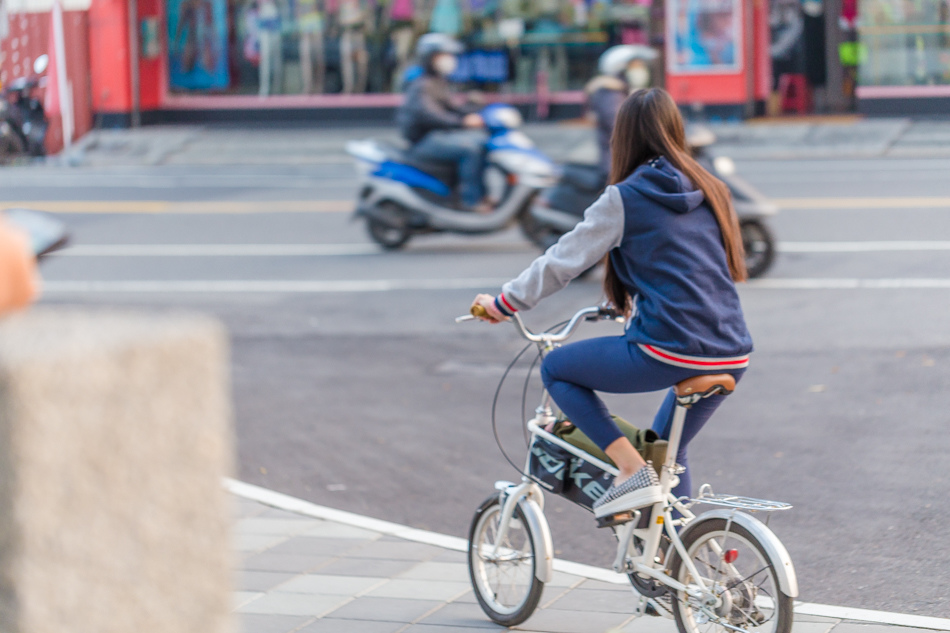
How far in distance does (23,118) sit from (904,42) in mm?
21397

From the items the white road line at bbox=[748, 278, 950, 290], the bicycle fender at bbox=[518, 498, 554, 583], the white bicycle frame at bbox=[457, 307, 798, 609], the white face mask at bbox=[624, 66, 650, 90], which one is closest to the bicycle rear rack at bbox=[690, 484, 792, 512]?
the white bicycle frame at bbox=[457, 307, 798, 609]

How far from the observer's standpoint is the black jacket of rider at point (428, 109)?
1310 cm

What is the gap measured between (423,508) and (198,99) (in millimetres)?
22276

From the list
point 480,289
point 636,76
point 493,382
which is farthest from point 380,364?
point 636,76

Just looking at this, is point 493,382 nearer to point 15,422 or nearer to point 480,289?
point 480,289

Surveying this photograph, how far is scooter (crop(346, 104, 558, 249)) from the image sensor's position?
12.8 metres

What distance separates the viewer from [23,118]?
345cm

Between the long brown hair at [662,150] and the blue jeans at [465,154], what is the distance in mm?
8897

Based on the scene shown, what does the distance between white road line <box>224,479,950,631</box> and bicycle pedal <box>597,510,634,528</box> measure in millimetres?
747

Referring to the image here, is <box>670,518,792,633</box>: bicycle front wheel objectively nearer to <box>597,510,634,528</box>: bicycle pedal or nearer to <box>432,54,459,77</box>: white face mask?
<box>597,510,634,528</box>: bicycle pedal

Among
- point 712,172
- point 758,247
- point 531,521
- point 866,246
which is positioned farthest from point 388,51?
point 531,521

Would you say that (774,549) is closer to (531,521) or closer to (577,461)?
(577,461)

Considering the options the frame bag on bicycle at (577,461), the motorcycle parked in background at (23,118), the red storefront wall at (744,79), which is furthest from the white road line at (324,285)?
the red storefront wall at (744,79)

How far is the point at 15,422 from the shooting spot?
1.75 m
